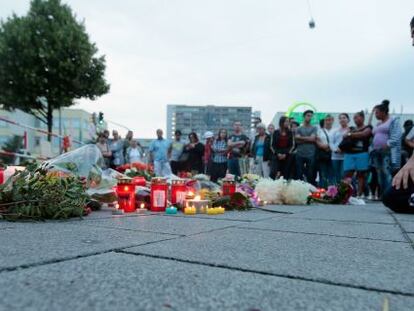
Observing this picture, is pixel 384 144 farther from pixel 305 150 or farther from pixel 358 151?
pixel 305 150

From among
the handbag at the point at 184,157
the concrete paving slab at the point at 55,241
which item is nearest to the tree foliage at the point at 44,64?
the handbag at the point at 184,157

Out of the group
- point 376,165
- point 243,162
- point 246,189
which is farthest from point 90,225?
point 243,162

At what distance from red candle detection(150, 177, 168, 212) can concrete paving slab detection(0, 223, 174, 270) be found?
130cm

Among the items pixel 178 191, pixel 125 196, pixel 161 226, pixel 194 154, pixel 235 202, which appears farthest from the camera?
pixel 194 154

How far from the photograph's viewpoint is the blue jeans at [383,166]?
260 inches

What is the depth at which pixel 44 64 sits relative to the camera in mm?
18953

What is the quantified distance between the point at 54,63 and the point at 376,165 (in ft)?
53.4

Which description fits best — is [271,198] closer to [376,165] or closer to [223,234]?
[376,165]

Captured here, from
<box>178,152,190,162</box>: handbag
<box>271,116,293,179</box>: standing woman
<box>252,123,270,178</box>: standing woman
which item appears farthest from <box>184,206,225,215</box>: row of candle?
<box>178,152,190,162</box>: handbag

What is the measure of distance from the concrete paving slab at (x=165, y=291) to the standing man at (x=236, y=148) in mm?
8184

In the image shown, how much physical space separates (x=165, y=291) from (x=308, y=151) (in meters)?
7.19

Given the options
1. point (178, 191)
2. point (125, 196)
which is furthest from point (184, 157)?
point (125, 196)

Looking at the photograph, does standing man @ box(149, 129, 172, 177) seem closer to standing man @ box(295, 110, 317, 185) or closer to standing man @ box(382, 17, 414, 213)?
→ standing man @ box(295, 110, 317, 185)

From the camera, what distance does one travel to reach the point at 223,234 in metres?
2.25
